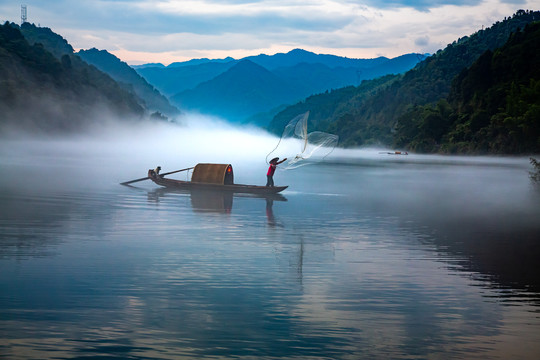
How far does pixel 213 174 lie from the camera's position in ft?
152

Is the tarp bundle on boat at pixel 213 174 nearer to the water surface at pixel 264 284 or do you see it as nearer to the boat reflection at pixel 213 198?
the boat reflection at pixel 213 198

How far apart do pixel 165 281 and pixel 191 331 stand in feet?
14.2

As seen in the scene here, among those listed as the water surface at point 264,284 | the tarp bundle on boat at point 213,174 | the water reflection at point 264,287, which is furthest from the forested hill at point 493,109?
the water reflection at point 264,287

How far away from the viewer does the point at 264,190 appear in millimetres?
44375

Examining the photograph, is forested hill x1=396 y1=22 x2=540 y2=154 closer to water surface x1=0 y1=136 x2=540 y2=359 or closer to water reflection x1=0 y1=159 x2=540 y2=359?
water surface x1=0 y1=136 x2=540 y2=359

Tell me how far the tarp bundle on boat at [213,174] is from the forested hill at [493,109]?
266ft

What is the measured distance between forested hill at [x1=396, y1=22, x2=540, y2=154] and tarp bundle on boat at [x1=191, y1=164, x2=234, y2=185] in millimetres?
81157

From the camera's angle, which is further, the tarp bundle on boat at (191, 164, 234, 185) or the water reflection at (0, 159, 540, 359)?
the tarp bundle on boat at (191, 164, 234, 185)

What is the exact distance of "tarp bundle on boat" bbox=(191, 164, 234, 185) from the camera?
152 ft

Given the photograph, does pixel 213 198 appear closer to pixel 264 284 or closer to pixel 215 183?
pixel 215 183

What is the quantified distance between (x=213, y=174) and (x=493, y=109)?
349ft

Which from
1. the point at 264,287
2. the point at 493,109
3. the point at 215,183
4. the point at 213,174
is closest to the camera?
the point at 264,287

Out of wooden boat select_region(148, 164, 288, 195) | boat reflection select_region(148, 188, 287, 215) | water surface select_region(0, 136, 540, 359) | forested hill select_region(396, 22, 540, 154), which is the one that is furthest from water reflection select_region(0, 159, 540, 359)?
forested hill select_region(396, 22, 540, 154)

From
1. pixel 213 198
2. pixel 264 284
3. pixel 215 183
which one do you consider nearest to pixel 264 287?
pixel 264 284
